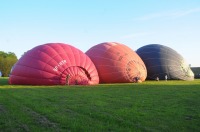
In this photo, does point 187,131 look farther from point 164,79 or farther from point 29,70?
point 164,79

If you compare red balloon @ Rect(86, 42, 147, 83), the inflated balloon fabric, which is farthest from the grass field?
the inflated balloon fabric

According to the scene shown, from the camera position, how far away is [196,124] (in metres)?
6.21

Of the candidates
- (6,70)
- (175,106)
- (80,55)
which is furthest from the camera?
(6,70)

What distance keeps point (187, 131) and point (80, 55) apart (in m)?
15.0

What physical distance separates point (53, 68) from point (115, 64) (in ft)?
17.4

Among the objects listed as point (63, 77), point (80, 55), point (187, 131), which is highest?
point (80, 55)

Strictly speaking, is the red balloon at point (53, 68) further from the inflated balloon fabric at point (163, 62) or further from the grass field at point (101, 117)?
the grass field at point (101, 117)

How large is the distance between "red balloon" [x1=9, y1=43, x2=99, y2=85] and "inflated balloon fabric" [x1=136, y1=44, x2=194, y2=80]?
8972 millimetres

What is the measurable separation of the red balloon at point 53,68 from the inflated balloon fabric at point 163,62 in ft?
29.4

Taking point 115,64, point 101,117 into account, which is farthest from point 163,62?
point 101,117

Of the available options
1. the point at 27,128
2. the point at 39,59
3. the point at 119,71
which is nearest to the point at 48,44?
the point at 39,59

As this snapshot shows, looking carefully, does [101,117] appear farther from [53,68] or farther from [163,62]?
[163,62]

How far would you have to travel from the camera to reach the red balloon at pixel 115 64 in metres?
22.4

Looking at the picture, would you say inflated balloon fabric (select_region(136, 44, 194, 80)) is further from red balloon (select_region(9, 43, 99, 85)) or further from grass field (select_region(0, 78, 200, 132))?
grass field (select_region(0, 78, 200, 132))
